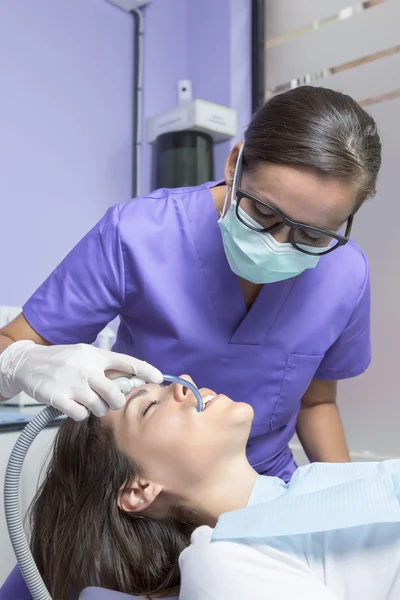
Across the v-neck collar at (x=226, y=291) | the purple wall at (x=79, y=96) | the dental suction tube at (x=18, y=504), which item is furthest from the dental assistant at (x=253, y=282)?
the purple wall at (x=79, y=96)

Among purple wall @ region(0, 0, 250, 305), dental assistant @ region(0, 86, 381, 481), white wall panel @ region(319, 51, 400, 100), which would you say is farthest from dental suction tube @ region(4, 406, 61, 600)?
white wall panel @ region(319, 51, 400, 100)

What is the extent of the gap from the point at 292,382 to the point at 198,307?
277 millimetres

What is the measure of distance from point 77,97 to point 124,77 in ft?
0.94

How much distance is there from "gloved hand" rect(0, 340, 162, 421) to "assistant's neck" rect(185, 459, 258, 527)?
9.6 inches

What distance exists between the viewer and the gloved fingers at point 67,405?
109cm

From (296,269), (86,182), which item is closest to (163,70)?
(86,182)

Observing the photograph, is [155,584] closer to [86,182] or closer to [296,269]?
[296,269]

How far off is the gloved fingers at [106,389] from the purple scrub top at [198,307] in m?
0.34

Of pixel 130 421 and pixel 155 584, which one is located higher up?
pixel 130 421

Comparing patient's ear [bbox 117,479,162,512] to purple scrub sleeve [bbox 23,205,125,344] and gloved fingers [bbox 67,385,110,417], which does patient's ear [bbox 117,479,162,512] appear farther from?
purple scrub sleeve [bbox 23,205,125,344]

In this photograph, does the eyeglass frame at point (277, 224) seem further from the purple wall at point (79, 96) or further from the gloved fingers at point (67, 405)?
the purple wall at point (79, 96)

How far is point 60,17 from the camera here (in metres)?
2.63

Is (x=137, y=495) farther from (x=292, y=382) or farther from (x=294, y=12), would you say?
(x=294, y=12)

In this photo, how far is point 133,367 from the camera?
1149 millimetres
